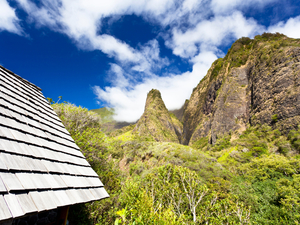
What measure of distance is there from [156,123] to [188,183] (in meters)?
76.2

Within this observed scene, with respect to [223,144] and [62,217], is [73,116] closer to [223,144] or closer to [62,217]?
[62,217]

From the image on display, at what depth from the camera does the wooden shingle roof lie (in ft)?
5.86

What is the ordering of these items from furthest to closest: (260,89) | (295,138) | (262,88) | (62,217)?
(260,89), (262,88), (295,138), (62,217)

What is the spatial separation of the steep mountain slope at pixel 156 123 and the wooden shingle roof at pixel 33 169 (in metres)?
75.4

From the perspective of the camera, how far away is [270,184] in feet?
64.2

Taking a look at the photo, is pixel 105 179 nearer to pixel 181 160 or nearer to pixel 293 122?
pixel 181 160

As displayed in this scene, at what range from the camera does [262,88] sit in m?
41.6

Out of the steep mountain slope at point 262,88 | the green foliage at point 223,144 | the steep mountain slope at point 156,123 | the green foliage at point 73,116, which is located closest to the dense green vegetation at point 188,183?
the green foliage at point 73,116

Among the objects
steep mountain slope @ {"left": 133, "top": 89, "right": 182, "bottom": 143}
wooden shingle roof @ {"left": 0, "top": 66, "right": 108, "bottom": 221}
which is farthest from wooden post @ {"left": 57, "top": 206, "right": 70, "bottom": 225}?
steep mountain slope @ {"left": 133, "top": 89, "right": 182, "bottom": 143}

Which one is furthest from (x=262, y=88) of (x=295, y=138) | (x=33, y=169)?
(x=33, y=169)

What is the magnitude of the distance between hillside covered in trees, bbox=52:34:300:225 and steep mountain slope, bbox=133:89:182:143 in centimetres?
3768

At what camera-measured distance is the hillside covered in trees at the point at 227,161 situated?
10.1 metres

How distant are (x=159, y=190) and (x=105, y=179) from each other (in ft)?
25.0

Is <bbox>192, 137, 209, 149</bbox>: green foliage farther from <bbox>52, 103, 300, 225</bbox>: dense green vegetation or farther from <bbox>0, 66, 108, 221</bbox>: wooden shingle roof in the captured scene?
<bbox>0, 66, 108, 221</bbox>: wooden shingle roof
